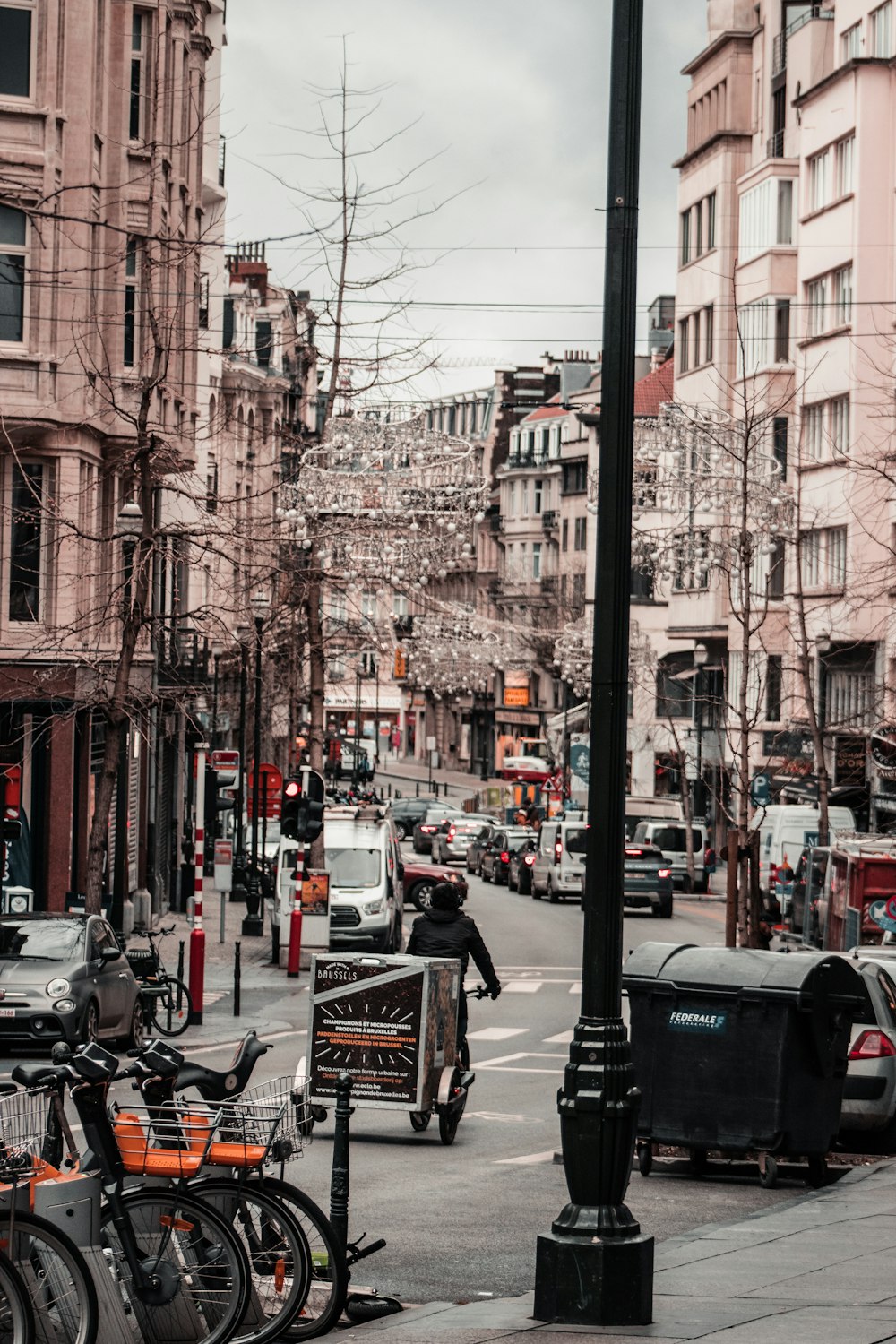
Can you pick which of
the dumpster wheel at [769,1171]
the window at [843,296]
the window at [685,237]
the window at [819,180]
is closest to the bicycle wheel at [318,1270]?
the dumpster wheel at [769,1171]

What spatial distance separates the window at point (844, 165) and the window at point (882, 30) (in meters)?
2.11

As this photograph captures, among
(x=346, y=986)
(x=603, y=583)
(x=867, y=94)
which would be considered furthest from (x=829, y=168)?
(x=603, y=583)

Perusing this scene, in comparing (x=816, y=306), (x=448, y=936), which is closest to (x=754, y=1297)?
(x=448, y=936)

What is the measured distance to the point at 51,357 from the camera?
111 feet

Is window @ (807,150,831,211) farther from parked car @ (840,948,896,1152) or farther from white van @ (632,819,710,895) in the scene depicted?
parked car @ (840,948,896,1152)

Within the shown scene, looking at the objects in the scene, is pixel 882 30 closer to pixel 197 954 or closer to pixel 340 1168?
pixel 197 954

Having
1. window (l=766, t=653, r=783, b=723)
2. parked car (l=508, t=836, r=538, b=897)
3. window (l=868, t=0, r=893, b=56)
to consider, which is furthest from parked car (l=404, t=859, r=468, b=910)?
window (l=868, t=0, r=893, b=56)

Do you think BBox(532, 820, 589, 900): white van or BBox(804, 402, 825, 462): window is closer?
BBox(532, 820, 589, 900): white van

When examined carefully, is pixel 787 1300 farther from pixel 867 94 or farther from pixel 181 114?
pixel 867 94

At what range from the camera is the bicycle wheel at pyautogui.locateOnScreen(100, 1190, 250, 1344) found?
Result: 867 centimetres

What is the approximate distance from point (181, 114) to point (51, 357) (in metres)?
9.34

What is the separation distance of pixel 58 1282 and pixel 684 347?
199 feet

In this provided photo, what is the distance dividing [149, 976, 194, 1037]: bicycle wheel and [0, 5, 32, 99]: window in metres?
15.3

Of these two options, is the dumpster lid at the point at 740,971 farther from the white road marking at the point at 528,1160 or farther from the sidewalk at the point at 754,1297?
the sidewalk at the point at 754,1297
